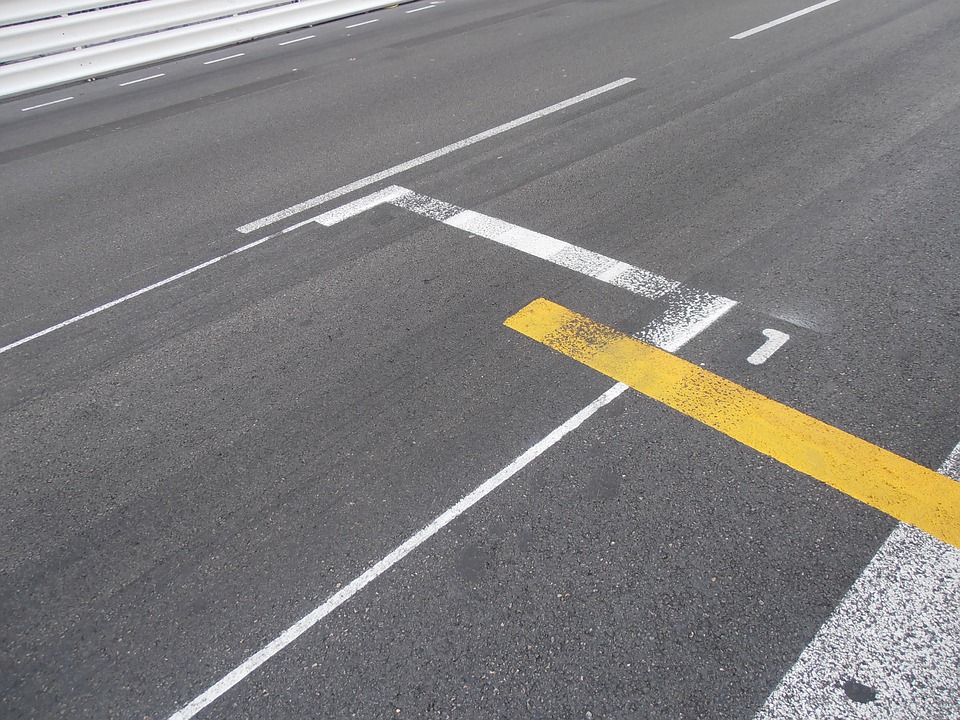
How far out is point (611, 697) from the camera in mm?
2920

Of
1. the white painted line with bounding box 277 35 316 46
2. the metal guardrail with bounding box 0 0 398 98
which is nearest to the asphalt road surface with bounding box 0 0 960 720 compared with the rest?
the metal guardrail with bounding box 0 0 398 98

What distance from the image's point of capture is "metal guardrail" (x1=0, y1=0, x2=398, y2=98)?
12.1m

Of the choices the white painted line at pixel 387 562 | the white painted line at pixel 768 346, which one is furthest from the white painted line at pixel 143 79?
the white painted line at pixel 768 346

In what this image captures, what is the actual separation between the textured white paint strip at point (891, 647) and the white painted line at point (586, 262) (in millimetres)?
1833

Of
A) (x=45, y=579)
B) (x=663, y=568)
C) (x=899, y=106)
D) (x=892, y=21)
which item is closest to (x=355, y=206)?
(x=45, y=579)

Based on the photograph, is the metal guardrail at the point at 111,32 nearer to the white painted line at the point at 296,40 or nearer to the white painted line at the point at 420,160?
the white painted line at the point at 296,40

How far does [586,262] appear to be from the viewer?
18.7 feet

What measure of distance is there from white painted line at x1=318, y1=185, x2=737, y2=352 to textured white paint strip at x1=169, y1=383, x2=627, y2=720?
0.76 meters

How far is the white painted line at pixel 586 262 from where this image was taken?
492 centimetres

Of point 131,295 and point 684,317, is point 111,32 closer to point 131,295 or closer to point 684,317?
point 131,295

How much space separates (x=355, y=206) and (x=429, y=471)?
143 inches

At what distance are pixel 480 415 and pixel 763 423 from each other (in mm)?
1516

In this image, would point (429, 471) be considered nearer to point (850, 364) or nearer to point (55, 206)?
point (850, 364)

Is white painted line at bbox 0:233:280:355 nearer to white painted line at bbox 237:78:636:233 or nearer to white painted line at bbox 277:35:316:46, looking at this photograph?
white painted line at bbox 237:78:636:233
